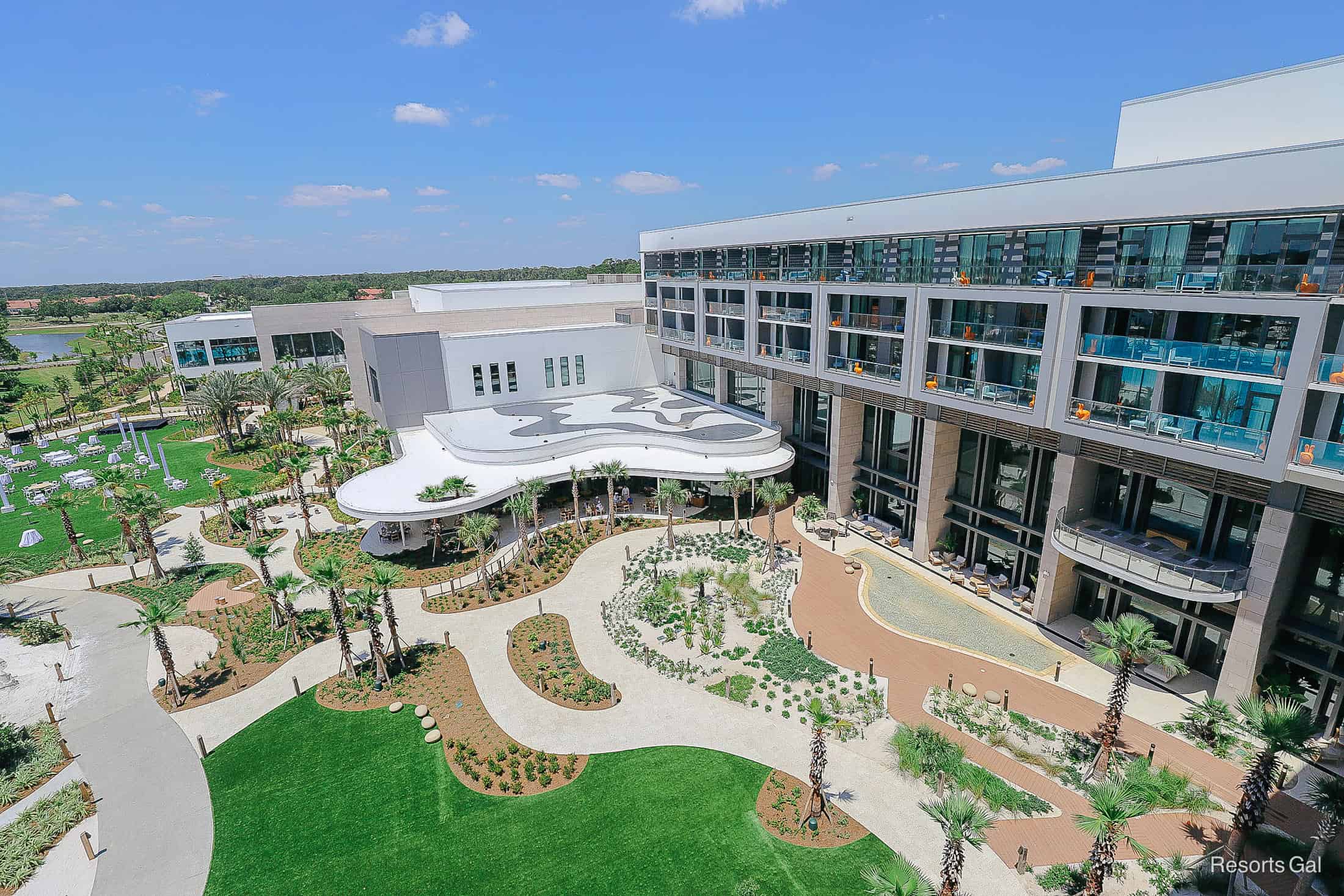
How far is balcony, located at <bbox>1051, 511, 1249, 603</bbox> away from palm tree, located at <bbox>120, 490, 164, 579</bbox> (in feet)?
151

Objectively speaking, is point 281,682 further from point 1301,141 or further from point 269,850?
point 1301,141

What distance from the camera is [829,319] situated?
122 feet

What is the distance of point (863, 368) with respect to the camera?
35438mm

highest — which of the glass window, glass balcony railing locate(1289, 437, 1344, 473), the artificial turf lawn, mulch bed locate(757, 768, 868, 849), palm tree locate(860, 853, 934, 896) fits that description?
glass balcony railing locate(1289, 437, 1344, 473)

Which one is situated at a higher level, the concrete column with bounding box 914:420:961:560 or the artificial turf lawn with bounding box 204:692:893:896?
the concrete column with bounding box 914:420:961:560

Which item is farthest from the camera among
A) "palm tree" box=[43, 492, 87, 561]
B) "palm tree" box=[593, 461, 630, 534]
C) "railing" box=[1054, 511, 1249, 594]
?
"palm tree" box=[593, 461, 630, 534]

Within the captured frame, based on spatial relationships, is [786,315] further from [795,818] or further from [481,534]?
[795,818]

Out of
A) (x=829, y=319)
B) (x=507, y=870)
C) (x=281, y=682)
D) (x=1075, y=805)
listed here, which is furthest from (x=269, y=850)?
(x=829, y=319)

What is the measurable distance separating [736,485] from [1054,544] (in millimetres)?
16533

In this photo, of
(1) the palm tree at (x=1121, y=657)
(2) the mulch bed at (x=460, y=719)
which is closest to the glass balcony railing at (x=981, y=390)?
(1) the palm tree at (x=1121, y=657)

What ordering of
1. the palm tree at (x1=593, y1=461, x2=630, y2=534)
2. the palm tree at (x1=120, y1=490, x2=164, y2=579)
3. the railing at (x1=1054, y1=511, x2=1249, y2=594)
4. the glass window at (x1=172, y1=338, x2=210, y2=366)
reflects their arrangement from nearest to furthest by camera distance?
the railing at (x1=1054, y1=511, x2=1249, y2=594)
the palm tree at (x1=120, y1=490, x2=164, y2=579)
the palm tree at (x1=593, y1=461, x2=630, y2=534)
the glass window at (x1=172, y1=338, x2=210, y2=366)

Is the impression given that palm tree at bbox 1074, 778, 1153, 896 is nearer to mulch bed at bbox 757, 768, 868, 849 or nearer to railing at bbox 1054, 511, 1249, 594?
mulch bed at bbox 757, 768, 868, 849

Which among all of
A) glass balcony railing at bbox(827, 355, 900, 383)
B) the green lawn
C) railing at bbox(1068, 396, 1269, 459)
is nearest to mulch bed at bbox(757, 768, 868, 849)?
railing at bbox(1068, 396, 1269, 459)

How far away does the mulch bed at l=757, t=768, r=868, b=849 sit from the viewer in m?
18.3
